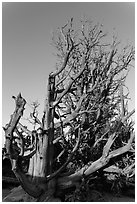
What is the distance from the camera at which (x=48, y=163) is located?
7398 mm

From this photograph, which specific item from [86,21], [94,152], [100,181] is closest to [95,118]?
[94,152]

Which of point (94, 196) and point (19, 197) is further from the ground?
point (19, 197)

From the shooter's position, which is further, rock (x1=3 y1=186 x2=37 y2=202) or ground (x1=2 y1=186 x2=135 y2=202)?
ground (x1=2 y1=186 x2=135 y2=202)

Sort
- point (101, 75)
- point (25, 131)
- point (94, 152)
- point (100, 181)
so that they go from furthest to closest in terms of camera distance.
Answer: point (101, 75) → point (100, 181) → point (94, 152) → point (25, 131)

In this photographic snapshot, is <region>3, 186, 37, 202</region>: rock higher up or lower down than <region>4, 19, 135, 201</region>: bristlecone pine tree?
lower down

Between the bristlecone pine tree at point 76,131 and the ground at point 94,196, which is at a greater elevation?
the bristlecone pine tree at point 76,131

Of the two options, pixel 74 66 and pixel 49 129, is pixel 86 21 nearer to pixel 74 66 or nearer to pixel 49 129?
pixel 74 66

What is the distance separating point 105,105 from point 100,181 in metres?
3.72

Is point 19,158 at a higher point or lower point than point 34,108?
lower

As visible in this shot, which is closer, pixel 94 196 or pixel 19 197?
pixel 19 197

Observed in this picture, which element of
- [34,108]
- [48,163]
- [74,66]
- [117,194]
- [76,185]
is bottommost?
[117,194]

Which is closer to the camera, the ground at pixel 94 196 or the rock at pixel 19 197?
the rock at pixel 19 197

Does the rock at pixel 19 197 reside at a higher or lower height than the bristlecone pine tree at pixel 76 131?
lower

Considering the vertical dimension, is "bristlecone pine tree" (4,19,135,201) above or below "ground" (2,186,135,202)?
above
